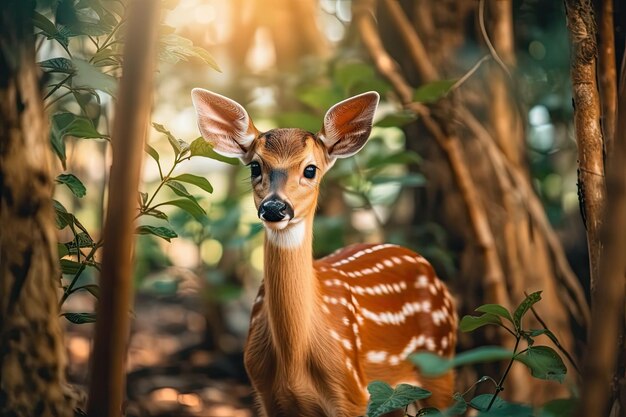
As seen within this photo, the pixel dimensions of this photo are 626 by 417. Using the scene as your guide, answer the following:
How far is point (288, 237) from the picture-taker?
2.66 m

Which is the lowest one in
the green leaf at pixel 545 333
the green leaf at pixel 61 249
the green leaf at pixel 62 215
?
the green leaf at pixel 545 333

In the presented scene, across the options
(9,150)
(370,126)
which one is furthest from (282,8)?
(9,150)

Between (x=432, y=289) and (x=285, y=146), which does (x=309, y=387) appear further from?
(x=432, y=289)

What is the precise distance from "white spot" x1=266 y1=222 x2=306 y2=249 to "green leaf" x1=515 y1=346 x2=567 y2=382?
881 mm

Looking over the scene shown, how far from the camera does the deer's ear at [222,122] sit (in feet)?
8.98

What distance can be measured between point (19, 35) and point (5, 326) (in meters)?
0.64

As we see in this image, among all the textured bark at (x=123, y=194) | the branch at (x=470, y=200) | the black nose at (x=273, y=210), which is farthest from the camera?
the branch at (x=470, y=200)

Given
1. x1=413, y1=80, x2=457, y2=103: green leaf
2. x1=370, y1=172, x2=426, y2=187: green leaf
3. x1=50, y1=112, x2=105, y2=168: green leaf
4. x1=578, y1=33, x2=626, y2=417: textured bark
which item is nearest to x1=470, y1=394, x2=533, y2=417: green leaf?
x1=578, y1=33, x2=626, y2=417: textured bark

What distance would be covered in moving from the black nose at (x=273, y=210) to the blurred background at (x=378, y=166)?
8.0 inches

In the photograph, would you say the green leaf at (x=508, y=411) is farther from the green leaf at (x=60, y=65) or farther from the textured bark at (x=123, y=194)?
the green leaf at (x=60, y=65)

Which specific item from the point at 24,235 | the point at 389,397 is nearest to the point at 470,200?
the point at 389,397

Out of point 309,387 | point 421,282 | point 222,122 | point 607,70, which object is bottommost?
point 309,387

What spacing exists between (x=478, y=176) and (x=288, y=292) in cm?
178

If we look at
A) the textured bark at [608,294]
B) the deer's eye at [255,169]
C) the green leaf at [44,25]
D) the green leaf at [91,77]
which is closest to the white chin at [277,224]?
the deer's eye at [255,169]
